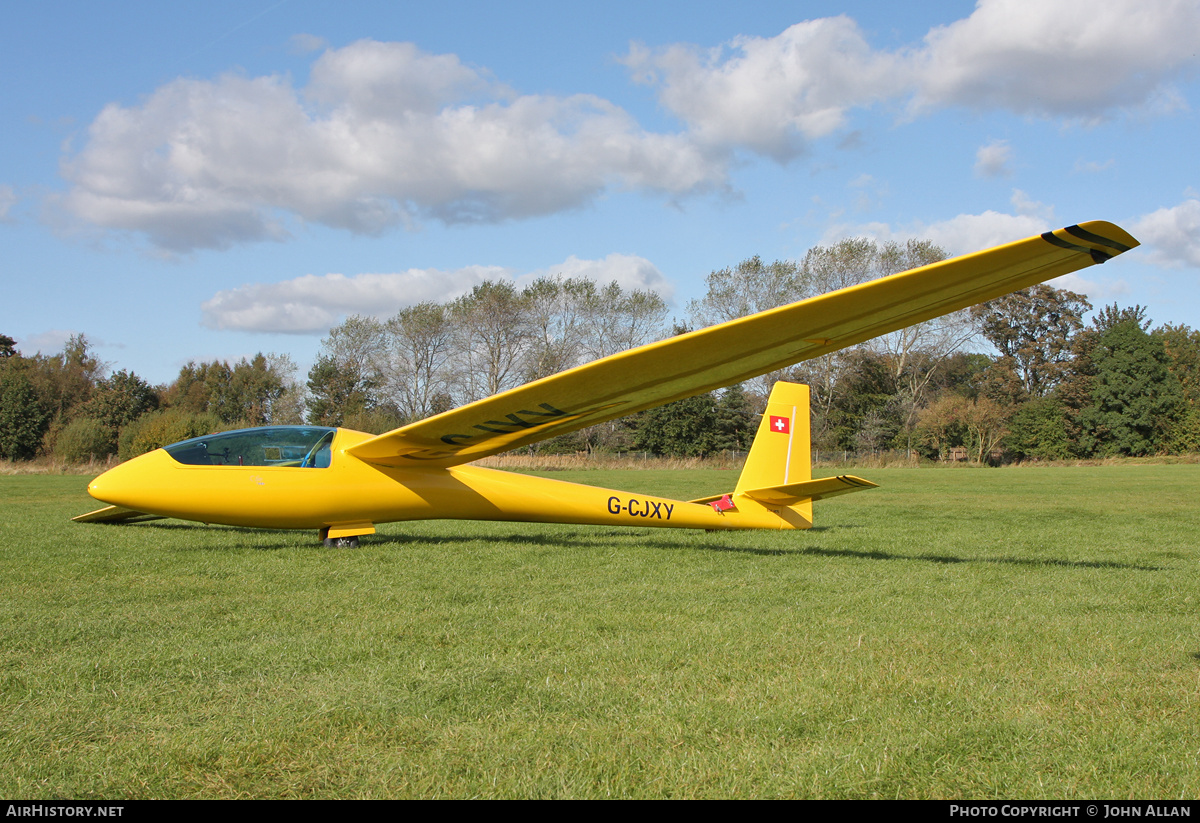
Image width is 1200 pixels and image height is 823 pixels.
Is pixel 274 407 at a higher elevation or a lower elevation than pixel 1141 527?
higher

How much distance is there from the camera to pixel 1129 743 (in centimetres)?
291

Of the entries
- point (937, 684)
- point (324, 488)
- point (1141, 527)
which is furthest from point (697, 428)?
point (937, 684)

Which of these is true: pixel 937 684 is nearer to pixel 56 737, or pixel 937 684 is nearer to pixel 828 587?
pixel 828 587

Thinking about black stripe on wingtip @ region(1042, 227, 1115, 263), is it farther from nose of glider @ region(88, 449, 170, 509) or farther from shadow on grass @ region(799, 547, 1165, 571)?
nose of glider @ region(88, 449, 170, 509)

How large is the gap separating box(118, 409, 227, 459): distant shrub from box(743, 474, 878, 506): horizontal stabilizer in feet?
84.2

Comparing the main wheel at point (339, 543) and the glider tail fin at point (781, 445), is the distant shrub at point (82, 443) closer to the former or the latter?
the main wheel at point (339, 543)

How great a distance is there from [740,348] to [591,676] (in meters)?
2.87

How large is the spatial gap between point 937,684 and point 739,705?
1.11 meters

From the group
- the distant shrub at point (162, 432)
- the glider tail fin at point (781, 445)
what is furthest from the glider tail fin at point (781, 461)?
the distant shrub at point (162, 432)

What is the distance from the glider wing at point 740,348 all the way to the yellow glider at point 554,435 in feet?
0.06

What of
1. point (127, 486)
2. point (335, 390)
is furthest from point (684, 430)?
point (127, 486)

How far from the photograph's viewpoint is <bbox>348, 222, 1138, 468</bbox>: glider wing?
14.2ft

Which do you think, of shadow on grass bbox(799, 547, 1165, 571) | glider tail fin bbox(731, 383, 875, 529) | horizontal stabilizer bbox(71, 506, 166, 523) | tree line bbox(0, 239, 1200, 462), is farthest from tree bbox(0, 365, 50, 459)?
shadow on grass bbox(799, 547, 1165, 571)
